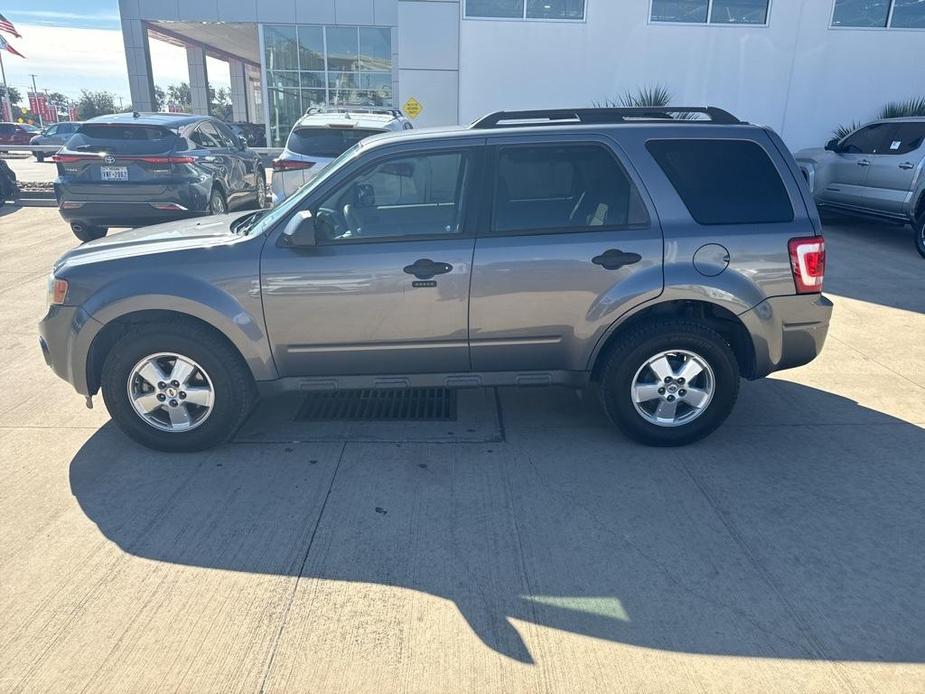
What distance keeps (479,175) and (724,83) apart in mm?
13579

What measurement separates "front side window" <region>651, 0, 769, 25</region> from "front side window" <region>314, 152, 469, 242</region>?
13.0 meters

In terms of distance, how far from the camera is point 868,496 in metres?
3.78

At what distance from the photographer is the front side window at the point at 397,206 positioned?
4012 mm

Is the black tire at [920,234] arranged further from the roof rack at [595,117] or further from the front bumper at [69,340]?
the front bumper at [69,340]

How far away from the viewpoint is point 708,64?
49.9 feet

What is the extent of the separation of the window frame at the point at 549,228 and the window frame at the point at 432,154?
0.05m

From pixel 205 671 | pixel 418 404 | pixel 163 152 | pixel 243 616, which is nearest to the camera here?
pixel 205 671

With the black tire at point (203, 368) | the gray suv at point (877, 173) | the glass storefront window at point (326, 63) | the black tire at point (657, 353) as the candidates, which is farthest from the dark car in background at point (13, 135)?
the black tire at point (657, 353)

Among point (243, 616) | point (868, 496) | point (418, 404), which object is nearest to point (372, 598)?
point (243, 616)

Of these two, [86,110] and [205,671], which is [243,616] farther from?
[86,110]

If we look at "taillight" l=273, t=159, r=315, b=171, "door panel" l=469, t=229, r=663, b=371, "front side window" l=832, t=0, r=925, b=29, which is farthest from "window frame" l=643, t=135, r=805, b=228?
"front side window" l=832, t=0, r=925, b=29

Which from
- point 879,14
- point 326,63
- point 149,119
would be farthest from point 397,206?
point 326,63

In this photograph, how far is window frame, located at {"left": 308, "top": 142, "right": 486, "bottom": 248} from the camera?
3.97 m

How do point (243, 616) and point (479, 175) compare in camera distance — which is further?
point (479, 175)
